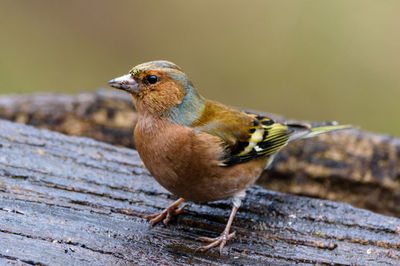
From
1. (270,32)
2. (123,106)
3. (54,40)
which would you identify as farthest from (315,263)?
(54,40)

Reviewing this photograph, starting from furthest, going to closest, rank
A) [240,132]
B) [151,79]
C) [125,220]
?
[240,132]
[151,79]
[125,220]

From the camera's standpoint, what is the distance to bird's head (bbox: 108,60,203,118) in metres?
3.78

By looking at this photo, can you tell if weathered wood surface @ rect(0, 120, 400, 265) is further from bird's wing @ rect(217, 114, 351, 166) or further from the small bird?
bird's wing @ rect(217, 114, 351, 166)

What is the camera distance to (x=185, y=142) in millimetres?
3768

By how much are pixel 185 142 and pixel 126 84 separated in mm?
598

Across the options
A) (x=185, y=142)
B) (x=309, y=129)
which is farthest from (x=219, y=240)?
(x=309, y=129)

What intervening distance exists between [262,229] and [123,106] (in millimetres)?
1812

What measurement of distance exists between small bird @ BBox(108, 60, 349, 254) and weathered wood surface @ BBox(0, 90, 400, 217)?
27.2 inches

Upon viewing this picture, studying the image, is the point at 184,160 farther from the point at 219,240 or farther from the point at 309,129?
the point at 309,129

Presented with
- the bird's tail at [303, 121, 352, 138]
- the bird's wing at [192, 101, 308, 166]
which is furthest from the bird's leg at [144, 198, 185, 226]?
the bird's tail at [303, 121, 352, 138]

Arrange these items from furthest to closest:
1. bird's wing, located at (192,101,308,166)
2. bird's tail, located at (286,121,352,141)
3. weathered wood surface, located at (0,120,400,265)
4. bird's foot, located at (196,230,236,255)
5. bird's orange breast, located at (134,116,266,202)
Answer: bird's tail, located at (286,121,352,141)
bird's wing, located at (192,101,308,166)
bird's orange breast, located at (134,116,266,202)
bird's foot, located at (196,230,236,255)
weathered wood surface, located at (0,120,400,265)

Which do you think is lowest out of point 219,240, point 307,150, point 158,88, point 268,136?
point 219,240

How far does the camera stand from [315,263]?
11.2ft

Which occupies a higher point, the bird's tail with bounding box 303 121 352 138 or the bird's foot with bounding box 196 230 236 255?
the bird's tail with bounding box 303 121 352 138
